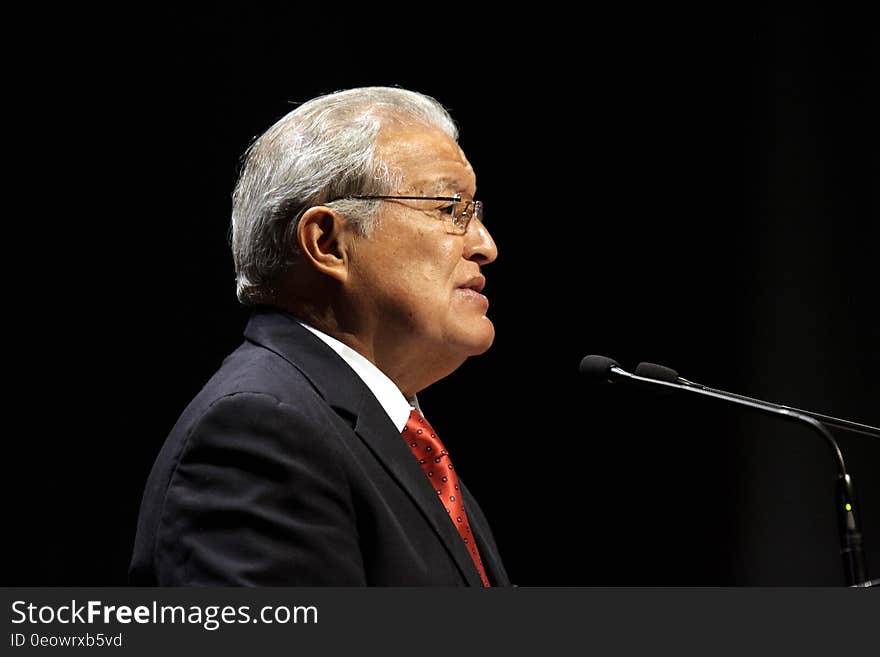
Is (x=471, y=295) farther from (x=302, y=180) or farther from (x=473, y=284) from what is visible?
(x=302, y=180)

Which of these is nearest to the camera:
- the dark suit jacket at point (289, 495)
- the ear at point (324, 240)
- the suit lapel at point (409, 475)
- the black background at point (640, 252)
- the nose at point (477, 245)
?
the dark suit jacket at point (289, 495)

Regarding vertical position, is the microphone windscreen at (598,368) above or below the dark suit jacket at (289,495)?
above

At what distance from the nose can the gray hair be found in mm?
169

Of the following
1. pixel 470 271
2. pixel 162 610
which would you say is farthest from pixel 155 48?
pixel 162 610

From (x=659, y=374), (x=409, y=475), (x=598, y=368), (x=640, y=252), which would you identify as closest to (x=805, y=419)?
(x=659, y=374)

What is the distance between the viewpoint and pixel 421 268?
1.86 meters

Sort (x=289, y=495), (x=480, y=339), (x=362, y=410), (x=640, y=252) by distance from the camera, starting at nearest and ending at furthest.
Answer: (x=289, y=495) < (x=362, y=410) < (x=480, y=339) < (x=640, y=252)

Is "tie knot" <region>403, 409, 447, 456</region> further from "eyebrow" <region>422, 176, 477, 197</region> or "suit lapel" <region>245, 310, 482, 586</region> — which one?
"eyebrow" <region>422, 176, 477, 197</region>

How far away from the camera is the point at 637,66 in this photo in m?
3.17

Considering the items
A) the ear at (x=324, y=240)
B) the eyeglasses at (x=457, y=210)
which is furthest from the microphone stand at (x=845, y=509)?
the ear at (x=324, y=240)

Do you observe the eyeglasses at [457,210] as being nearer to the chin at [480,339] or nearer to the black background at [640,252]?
the chin at [480,339]

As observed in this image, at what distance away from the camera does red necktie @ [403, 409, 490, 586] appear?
177cm

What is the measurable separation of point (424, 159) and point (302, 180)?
23 centimetres

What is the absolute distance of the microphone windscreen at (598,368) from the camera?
176 centimetres
